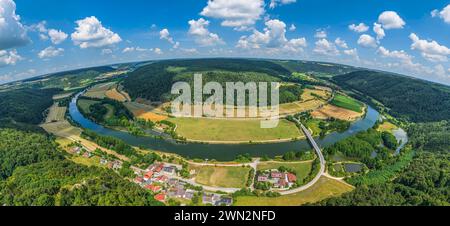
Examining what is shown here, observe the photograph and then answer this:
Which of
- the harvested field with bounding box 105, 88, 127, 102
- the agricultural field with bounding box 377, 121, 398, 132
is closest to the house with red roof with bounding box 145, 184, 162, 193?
the agricultural field with bounding box 377, 121, 398, 132

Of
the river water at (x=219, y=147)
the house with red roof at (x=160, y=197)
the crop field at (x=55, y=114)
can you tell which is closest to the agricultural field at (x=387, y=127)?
the river water at (x=219, y=147)

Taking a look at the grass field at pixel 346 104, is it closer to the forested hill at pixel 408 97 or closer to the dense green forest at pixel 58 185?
the forested hill at pixel 408 97

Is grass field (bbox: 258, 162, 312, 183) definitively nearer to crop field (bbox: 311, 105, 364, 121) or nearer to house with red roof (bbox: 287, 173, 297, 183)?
house with red roof (bbox: 287, 173, 297, 183)

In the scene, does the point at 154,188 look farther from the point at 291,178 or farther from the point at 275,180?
the point at 291,178
